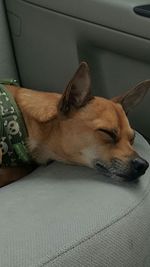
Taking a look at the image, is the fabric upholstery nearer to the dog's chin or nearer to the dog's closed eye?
the dog's chin

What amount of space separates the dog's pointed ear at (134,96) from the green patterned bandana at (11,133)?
0.31 m

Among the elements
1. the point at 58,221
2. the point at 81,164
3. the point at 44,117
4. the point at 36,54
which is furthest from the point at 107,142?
the point at 36,54

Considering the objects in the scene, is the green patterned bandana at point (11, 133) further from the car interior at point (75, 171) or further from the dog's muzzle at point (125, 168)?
the dog's muzzle at point (125, 168)

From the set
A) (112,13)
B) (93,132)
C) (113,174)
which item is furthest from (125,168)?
(112,13)

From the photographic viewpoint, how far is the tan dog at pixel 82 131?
1.46 m

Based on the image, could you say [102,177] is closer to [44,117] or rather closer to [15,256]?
[44,117]

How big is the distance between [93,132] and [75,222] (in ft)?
1.21

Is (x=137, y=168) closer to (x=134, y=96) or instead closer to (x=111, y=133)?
(x=111, y=133)

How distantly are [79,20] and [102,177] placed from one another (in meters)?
0.63

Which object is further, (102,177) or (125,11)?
(125,11)

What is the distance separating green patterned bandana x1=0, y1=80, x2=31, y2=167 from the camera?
4.91ft

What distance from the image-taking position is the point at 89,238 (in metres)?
1.15

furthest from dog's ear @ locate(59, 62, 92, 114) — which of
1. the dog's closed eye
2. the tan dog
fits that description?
the dog's closed eye

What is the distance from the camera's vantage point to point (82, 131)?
4.91ft
